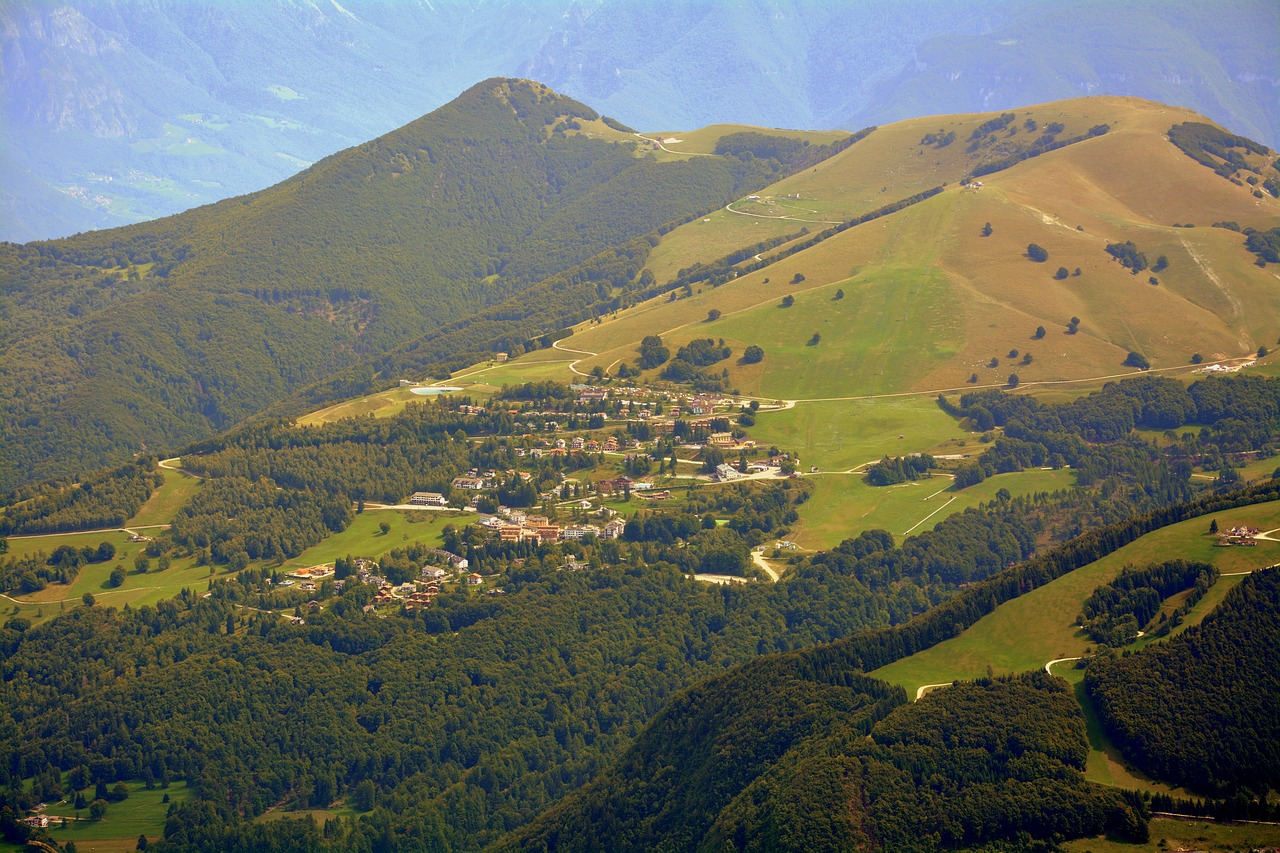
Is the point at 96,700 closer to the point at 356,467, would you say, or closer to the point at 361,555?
the point at 361,555

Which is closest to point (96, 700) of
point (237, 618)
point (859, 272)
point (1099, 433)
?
point (237, 618)

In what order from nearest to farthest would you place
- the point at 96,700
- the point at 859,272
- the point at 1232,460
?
1. the point at 96,700
2. the point at 1232,460
3. the point at 859,272

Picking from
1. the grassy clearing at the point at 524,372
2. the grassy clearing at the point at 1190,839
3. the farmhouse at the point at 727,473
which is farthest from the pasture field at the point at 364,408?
the grassy clearing at the point at 1190,839

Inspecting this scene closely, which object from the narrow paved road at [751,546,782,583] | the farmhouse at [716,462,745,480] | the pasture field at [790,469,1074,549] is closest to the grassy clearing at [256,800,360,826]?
the narrow paved road at [751,546,782,583]

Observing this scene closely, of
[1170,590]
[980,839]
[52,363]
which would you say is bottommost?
[980,839]

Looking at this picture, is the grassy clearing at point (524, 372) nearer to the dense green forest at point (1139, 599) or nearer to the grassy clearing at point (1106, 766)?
the dense green forest at point (1139, 599)

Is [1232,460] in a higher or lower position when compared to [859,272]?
lower
